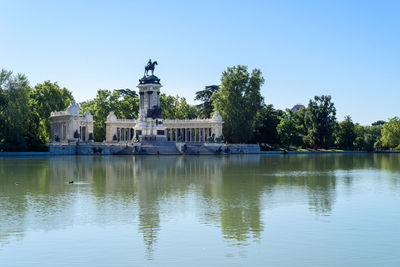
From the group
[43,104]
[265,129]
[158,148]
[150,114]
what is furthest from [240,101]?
[43,104]

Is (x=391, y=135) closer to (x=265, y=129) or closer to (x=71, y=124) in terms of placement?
(x=265, y=129)

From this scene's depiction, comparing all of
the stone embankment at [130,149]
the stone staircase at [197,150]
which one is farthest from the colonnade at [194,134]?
the stone embankment at [130,149]

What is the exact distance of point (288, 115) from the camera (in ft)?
417

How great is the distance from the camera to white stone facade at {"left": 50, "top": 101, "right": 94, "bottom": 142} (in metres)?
86.7

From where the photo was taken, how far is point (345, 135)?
114750 millimetres

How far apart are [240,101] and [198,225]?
83712 millimetres

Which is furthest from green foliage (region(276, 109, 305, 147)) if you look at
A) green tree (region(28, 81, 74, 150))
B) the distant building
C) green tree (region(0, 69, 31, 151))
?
green tree (region(0, 69, 31, 151))

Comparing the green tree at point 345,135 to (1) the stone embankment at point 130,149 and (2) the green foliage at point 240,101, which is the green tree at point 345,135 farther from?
(1) the stone embankment at point 130,149

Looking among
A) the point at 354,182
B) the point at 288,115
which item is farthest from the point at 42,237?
the point at 288,115

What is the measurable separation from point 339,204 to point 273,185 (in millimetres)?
7636

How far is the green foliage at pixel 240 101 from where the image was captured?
322 ft

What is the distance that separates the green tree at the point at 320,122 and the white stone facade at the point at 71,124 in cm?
4811

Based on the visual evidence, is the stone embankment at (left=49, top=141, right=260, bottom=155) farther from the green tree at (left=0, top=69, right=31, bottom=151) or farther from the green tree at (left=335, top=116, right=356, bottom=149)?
the green tree at (left=335, top=116, right=356, bottom=149)

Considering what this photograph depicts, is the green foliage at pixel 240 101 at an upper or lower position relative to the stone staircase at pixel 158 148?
upper
